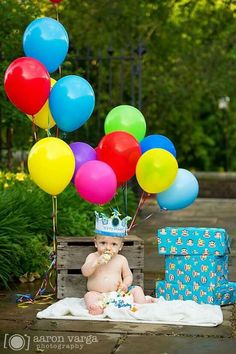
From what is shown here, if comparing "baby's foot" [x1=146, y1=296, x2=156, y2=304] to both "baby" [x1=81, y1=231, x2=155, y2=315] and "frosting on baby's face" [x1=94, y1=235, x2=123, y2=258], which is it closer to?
"baby" [x1=81, y1=231, x2=155, y2=315]

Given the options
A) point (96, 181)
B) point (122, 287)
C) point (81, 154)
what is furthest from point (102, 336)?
point (81, 154)

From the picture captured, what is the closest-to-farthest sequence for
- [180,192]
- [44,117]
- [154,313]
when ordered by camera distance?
1. [154,313]
2. [180,192]
3. [44,117]

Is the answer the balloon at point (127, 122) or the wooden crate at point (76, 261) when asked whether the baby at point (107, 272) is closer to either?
the wooden crate at point (76, 261)

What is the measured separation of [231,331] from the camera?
18.4 feet

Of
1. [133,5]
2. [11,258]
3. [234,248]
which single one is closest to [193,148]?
→ [133,5]

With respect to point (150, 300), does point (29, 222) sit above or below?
above

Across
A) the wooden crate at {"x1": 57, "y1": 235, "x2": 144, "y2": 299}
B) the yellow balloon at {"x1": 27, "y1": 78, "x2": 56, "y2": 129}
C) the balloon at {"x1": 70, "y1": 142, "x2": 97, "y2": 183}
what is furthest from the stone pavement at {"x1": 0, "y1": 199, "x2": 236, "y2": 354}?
the yellow balloon at {"x1": 27, "y1": 78, "x2": 56, "y2": 129}

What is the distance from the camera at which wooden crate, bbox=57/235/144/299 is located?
6625 mm

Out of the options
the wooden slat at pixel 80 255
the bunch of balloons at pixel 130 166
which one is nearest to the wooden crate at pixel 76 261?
the wooden slat at pixel 80 255

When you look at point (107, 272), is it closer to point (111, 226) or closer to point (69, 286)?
point (111, 226)

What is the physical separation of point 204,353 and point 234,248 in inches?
167

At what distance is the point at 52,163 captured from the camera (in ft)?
19.7

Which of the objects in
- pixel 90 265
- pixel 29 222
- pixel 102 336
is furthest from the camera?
pixel 29 222

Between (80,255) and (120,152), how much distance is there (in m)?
0.97
